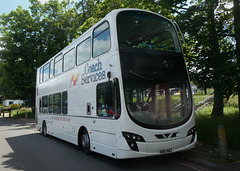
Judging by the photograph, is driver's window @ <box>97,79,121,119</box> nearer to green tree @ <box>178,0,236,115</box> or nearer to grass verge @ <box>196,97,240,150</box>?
green tree @ <box>178,0,236,115</box>

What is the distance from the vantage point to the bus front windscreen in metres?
5.57

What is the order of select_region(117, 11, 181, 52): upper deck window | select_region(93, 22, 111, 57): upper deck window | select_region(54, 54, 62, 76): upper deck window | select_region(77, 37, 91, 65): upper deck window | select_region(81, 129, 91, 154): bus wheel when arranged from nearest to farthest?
select_region(117, 11, 181, 52): upper deck window, select_region(93, 22, 111, 57): upper deck window, select_region(81, 129, 91, 154): bus wheel, select_region(77, 37, 91, 65): upper deck window, select_region(54, 54, 62, 76): upper deck window

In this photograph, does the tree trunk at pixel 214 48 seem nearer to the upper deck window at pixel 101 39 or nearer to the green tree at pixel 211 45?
the green tree at pixel 211 45

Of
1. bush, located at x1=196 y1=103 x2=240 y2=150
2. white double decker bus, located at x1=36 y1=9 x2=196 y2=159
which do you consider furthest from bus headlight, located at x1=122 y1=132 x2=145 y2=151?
bush, located at x1=196 y1=103 x2=240 y2=150

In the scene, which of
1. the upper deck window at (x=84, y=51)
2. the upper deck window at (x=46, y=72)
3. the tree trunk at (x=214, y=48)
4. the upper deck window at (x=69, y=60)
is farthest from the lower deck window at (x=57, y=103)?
the tree trunk at (x=214, y=48)

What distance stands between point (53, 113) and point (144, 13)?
673 centimetres

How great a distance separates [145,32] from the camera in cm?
666

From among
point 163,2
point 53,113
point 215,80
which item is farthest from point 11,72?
point 215,80

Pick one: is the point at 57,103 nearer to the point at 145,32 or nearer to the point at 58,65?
the point at 58,65

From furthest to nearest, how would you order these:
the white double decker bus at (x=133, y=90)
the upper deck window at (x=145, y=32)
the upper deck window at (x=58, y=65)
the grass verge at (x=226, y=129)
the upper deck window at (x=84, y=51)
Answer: the upper deck window at (x=58, y=65) → the upper deck window at (x=84, y=51) → the grass verge at (x=226, y=129) → the upper deck window at (x=145, y=32) → the white double decker bus at (x=133, y=90)

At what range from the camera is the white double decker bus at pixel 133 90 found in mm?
5364

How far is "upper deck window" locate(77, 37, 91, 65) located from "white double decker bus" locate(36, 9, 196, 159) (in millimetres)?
36

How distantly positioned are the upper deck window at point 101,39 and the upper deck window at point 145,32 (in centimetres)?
48

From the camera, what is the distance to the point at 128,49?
582 centimetres
